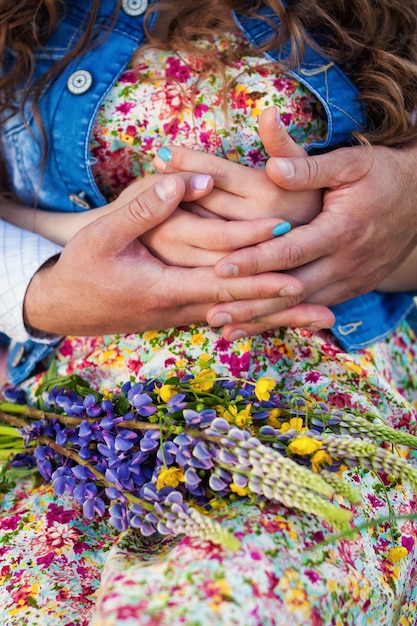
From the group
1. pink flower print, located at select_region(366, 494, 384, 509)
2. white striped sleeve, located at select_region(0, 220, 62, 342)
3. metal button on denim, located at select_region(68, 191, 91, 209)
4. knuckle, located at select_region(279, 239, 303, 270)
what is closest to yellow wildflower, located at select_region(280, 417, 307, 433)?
pink flower print, located at select_region(366, 494, 384, 509)

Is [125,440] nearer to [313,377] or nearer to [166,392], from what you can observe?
[166,392]

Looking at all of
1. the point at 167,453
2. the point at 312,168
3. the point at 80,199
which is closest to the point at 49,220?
the point at 80,199

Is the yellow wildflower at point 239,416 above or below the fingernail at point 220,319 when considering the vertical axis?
above

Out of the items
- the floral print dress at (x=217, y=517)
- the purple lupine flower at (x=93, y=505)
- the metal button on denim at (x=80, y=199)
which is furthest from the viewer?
the metal button on denim at (x=80, y=199)

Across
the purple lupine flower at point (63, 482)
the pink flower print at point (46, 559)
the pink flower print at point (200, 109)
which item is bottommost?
the pink flower print at point (46, 559)

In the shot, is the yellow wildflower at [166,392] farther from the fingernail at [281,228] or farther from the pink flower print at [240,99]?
the pink flower print at [240,99]

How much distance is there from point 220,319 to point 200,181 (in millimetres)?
242

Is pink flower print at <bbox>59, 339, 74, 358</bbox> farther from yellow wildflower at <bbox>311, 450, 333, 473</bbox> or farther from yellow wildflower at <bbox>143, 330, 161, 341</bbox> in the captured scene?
yellow wildflower at <bbox>311, 450, 333, 473</bbox>

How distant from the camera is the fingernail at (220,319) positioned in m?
1.11

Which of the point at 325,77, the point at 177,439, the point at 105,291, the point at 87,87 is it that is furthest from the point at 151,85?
the point at 177,439

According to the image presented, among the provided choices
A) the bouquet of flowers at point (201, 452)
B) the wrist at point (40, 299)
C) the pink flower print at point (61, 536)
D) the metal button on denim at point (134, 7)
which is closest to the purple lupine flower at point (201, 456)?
the bouquet of flowers at point (201, 452)

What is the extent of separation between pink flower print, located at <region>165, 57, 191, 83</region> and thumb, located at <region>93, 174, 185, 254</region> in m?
0.31

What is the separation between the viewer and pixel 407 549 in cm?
98

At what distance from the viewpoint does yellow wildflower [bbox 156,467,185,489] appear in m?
0.86
